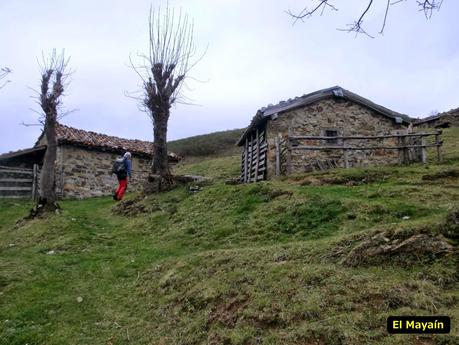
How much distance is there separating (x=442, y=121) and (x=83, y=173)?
2450 cm

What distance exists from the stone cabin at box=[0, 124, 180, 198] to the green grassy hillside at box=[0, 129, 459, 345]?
30.1 ft

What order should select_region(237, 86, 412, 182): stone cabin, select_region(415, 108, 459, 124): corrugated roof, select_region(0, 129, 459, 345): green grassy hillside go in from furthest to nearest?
1. select_region(415, 108, 459, 124): corrugated roof
2. select_region(237, 86, 412, 182): stone cabin
3. select_region(0, 129, 459, 345): green grassy hillside

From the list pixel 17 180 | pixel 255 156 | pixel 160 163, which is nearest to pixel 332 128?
pixel 255 156

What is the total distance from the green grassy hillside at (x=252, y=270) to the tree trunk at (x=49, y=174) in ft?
7.63

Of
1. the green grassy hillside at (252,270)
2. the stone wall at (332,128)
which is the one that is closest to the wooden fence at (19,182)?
the green grassy hillside at (252,270)

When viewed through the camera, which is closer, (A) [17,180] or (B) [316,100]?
(B) [316,100]

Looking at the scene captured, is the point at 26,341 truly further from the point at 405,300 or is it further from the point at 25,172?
the point at 25,172

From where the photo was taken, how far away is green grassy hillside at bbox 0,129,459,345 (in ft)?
16.1

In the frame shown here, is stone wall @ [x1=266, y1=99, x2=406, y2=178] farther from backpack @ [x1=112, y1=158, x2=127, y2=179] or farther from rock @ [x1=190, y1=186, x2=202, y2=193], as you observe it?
backpack @ [x1=112, y1=158, x2=127, y2=179]

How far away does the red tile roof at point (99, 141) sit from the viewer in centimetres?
2158

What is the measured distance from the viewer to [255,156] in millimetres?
18812

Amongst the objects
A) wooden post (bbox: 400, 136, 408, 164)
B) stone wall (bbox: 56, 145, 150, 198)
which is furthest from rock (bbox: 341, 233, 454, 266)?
stone wall (bbox: 56, 145, 150, 198)

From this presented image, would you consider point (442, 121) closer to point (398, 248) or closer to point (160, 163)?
point (160, 163)

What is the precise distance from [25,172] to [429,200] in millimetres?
17085
